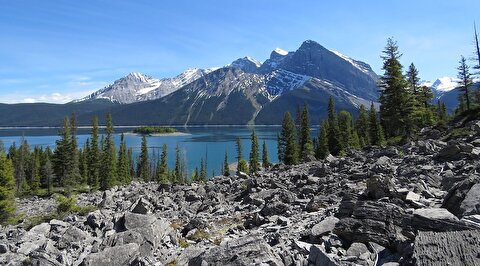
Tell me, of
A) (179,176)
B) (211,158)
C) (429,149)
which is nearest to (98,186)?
(179,176)

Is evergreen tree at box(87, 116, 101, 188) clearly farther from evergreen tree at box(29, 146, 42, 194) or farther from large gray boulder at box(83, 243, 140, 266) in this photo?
large gray boulder at box(83, 243, 140, 266)

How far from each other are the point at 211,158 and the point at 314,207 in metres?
175

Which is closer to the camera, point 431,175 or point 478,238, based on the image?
point 478,238

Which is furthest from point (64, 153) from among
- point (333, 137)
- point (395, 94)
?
point (395, 94)

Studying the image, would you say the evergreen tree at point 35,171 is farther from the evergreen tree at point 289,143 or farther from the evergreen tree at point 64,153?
the evergreen tree at point 289,143

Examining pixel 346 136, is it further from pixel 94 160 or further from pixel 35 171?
pixel 35 171

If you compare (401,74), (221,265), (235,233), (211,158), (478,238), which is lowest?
(211,158)

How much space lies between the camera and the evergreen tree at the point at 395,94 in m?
50.5

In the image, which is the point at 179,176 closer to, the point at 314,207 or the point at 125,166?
the point at 125,166

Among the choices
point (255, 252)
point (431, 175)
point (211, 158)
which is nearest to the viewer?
point (255, 252)

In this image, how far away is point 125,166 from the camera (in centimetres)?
10388

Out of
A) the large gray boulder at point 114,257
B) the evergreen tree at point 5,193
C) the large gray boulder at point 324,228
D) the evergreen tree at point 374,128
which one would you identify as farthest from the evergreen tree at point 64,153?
the large gray boulder at point 324,228

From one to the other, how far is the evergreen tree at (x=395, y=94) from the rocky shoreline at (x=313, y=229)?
2501 cm

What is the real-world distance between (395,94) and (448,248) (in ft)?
157
